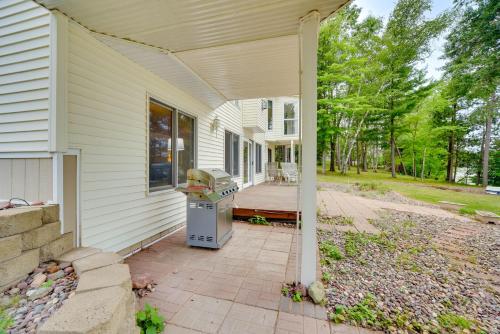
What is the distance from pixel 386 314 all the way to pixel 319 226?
2.80 metres

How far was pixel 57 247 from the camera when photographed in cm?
203

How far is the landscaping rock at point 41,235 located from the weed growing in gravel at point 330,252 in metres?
3.26

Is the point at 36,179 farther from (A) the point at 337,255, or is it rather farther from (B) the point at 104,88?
(A) the point at 337,255

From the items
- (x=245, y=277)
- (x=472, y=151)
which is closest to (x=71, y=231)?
(x=245, y=277)

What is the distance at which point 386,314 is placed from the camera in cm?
200

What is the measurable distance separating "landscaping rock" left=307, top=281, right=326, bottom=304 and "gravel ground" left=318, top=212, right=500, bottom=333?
0.32 ft

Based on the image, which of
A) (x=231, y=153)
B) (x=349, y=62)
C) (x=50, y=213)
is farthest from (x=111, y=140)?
(x=349, y=62)

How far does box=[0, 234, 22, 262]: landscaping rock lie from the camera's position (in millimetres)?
1564

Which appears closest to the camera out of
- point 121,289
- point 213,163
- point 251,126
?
point 121,289

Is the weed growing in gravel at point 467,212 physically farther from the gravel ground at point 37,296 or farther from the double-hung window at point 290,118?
the gravel ground at point 37,296

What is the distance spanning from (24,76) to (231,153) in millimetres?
5618

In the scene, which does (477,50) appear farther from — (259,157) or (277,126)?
(259,157)

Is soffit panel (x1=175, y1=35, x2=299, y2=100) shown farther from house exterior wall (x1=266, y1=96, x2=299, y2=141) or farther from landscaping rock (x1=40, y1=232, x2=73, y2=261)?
house exterior wall (x1=266, y1=96, x2=299, y2=141)

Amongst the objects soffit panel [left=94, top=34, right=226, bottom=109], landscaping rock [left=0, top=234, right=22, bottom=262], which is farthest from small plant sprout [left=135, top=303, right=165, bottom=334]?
soffit panel [left=94, top=34, right=226, bottom=109]
